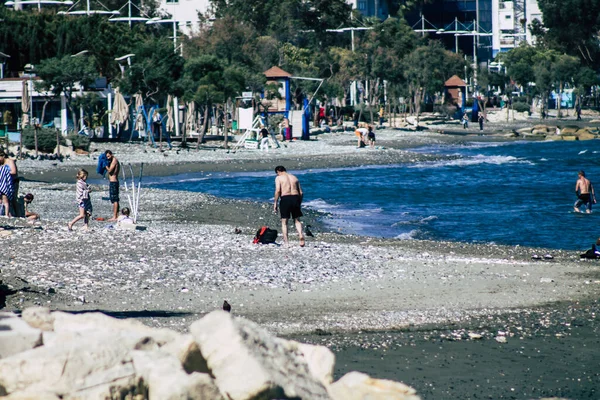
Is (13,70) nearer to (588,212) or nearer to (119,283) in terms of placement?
(588,212)

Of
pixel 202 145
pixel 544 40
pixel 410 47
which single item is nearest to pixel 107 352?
pixel 202 145

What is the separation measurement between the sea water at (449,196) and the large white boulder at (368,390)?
15.4 meters

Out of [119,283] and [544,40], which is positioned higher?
[544,40]

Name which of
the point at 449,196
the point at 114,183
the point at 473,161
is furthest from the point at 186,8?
the point at 114,183

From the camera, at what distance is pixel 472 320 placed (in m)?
12.9

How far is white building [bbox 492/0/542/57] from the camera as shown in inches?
5650

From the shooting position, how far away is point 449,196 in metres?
34.9

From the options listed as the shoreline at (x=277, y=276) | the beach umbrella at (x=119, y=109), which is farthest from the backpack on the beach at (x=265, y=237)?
the beach umbrella at (x=119, y=109)

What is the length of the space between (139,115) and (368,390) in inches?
1727

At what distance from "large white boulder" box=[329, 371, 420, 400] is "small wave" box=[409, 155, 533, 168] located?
38.5 metres

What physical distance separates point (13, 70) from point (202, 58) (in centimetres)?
1981

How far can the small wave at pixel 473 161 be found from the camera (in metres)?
47.3

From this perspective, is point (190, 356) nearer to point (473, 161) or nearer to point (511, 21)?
point (473, 161)

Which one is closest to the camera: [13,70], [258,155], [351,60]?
[258,155]
